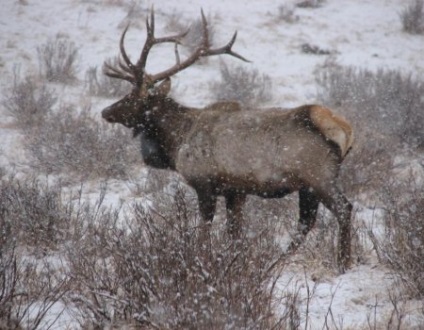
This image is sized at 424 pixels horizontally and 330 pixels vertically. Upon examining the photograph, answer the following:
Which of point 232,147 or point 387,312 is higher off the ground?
point 232,147

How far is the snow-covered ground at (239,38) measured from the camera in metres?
8.56

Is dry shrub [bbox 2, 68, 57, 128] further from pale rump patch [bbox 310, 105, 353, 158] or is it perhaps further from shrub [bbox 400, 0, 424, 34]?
shrub [bbox 400, 0, 424, 34]

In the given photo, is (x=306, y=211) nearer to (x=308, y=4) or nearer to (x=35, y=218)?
(x=35, y=218)

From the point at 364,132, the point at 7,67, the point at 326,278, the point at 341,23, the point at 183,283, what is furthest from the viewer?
the point at 341,23

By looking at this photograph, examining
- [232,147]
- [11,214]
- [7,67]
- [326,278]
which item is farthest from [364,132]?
[7,67]

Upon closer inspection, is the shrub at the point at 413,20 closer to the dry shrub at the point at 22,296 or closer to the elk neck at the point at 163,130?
the elk neck at the point at 163,130

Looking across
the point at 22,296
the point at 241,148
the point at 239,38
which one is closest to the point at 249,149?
the point at 241,148

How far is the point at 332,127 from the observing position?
349cm

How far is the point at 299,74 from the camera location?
366 inches

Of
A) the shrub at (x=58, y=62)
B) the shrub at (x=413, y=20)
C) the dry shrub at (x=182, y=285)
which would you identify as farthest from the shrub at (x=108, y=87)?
the shrub at (x=413, y=20)

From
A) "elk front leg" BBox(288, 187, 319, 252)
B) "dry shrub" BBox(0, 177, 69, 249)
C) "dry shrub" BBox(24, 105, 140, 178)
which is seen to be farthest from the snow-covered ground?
"elk front leg" BBox(288, 187, 319, 252)

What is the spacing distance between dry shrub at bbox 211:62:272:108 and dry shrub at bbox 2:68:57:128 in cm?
273

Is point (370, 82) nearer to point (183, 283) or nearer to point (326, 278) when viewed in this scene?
point (326, 278)

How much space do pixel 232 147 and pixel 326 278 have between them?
1.25 metres
